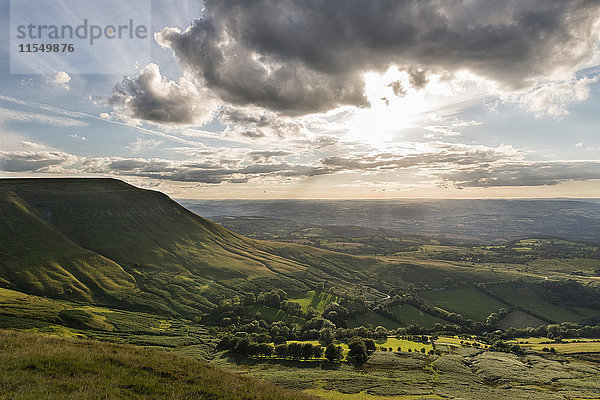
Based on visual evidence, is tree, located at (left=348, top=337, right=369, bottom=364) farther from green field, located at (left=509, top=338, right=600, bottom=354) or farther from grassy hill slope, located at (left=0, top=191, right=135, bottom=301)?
grassy hill slope, located at (left=0, top=191, right=135, bottom=301)

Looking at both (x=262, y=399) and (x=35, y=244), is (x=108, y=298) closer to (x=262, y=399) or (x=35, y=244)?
(x=35, y=244)

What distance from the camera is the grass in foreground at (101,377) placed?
21250mm

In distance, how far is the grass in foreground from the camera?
69.7 ft

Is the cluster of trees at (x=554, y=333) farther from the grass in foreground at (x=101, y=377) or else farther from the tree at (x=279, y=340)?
the grass in foreground at (x=101, y=377)

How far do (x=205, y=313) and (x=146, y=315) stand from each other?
106 ft

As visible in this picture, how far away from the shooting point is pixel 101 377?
982 inches

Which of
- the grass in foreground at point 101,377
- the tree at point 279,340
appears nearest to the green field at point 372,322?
the tree at point 279,340

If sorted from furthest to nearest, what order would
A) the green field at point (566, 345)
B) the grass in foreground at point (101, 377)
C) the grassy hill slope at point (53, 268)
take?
the grassy hill slope at point (53, 268), the green field at point (566, 345), the grass in foreground at point (101, 377)

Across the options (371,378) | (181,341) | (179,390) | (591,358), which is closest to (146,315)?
(181,341)

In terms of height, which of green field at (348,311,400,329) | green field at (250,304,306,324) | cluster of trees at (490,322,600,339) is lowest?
cluster of trees at (490,322,600,339)

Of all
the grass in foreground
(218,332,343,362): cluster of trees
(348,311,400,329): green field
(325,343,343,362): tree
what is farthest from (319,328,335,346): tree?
the grass in foreground

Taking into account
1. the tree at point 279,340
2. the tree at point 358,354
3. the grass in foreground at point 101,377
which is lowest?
the tree at point 279,340

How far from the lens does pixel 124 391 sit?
905 inches

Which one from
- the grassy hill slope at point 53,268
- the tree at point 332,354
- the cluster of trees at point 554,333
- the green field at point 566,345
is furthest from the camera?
the cluster of trees at point 554,333
